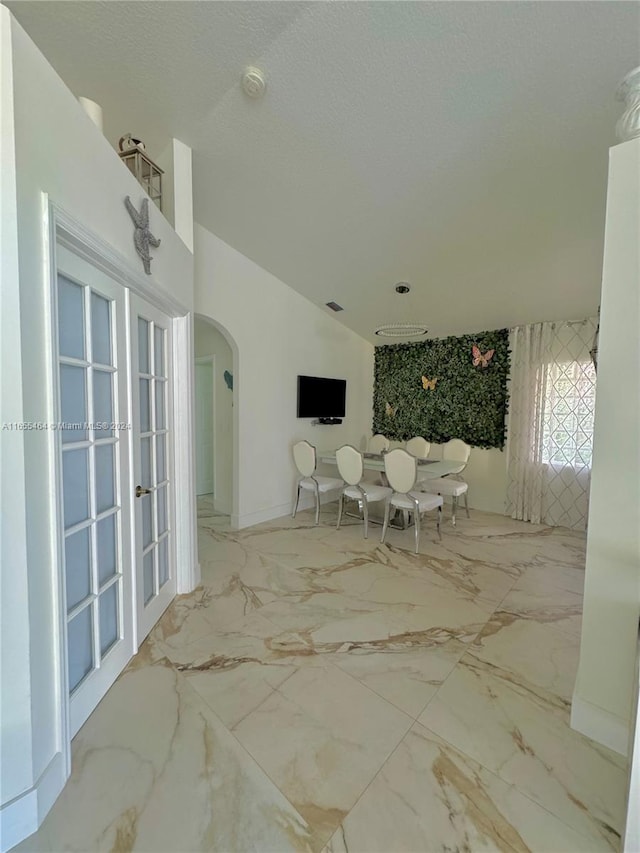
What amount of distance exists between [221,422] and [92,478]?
113 inches

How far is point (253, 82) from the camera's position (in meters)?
1.91

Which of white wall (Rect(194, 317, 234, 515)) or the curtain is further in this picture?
white wall (Rect(194, 317, 234, 515))

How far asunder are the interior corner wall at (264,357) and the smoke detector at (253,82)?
145 centimetres

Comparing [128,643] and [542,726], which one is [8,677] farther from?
[542,726]

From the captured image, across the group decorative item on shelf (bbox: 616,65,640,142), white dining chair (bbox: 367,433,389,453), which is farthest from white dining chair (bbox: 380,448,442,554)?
decorative item on shelf (bbox: 616,65,640,142)

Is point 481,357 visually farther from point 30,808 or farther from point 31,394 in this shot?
point 30,808

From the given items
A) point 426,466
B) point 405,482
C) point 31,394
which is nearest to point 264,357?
point 405,482

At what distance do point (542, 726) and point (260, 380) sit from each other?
3416 mm

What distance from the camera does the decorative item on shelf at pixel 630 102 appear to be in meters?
1.26

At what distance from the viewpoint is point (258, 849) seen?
102 centimetres

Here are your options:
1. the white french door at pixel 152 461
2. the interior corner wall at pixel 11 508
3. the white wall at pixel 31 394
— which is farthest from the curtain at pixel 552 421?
the interior corner wall at pixel 11 508

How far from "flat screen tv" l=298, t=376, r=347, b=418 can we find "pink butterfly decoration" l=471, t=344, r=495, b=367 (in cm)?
176

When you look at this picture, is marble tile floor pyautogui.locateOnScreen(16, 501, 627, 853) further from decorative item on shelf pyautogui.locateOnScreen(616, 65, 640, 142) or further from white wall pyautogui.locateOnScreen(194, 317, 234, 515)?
decorative item on shelf pyautogui.locateOnScreen(616, 65, 640, 142)

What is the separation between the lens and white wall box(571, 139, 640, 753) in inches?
50.1
